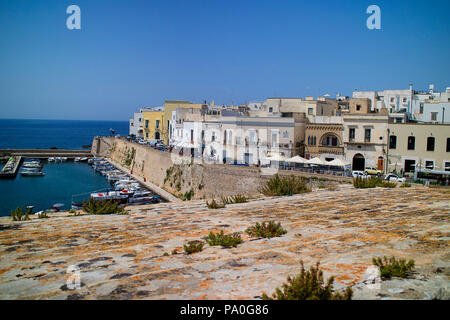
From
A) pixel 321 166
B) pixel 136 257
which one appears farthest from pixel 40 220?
pixel 321 166

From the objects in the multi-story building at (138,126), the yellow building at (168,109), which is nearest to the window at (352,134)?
the yellow building at (168,109)

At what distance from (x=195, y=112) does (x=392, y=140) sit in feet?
77.7

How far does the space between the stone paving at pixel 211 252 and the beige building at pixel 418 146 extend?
2125 centimetres

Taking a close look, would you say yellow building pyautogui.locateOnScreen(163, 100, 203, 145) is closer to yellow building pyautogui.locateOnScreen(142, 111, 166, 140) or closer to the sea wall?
yellow building pyautogui.locateOnScreen(142, 111, 166, 140)

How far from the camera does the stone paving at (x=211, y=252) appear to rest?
3324 millimetres

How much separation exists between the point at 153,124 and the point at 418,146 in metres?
47.8

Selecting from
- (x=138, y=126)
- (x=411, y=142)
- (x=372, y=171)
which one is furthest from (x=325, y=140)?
(x=138, y=126)

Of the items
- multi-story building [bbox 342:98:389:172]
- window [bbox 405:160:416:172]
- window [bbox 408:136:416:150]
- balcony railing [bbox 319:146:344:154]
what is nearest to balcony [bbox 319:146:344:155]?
balcony railing [bbox 319:146:344:154]

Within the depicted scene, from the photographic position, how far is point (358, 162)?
29.6 metres

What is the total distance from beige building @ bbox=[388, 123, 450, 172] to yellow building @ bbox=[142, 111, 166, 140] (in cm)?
4321

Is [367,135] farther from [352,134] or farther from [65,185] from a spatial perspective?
[65,185]

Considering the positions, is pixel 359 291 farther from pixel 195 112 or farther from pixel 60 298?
pixel 195 112

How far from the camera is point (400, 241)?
4.91 meters

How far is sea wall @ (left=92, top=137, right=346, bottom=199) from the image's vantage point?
25531 mm
